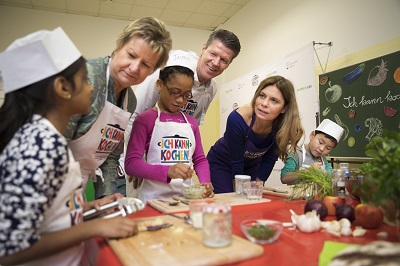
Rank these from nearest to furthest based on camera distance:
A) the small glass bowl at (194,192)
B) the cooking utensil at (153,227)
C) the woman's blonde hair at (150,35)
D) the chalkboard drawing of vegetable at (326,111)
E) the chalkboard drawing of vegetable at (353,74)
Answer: the cooking utensil at (153,227) < the woman's blonde hair at (150,35) < the small glass bowl at (194,192) < the chalkboard drawing of vegetable at (353,74) < the chalkboard drawing of vegetable at (326,111)

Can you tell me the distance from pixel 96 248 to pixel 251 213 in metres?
0.67

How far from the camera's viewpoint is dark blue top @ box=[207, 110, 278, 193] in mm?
2137

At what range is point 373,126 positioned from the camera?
9.46 ft

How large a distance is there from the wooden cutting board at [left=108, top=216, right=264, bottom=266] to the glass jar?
2cm

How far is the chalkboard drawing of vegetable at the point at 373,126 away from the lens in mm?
2822

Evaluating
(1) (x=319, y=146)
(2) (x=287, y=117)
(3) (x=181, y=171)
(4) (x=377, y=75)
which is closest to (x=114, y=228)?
(3) (x=181, y=171)

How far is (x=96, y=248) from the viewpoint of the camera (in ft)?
2.98

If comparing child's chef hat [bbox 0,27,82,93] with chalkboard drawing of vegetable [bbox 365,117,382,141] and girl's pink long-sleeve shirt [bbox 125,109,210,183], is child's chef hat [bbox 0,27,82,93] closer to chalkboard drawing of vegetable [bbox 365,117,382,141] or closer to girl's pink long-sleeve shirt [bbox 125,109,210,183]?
girl's pink long-sleeve shirt [bbox 125,109,210,183]

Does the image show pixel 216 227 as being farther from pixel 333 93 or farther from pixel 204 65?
pixel 333 93

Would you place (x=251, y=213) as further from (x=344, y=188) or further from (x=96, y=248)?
(x=96, y=248)

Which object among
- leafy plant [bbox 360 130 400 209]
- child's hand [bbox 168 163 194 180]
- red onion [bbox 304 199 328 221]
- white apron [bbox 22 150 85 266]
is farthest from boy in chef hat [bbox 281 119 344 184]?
white apron [bbox 22 150 85 266]

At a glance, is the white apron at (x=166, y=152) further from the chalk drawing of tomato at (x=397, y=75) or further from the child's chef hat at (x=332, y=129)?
the chalk drawing of tomato at (x=397, y=75)

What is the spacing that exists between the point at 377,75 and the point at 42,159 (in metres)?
3.08

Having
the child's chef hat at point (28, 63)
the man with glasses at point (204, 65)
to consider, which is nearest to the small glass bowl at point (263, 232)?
the child's chef hat at point (28, 63)
